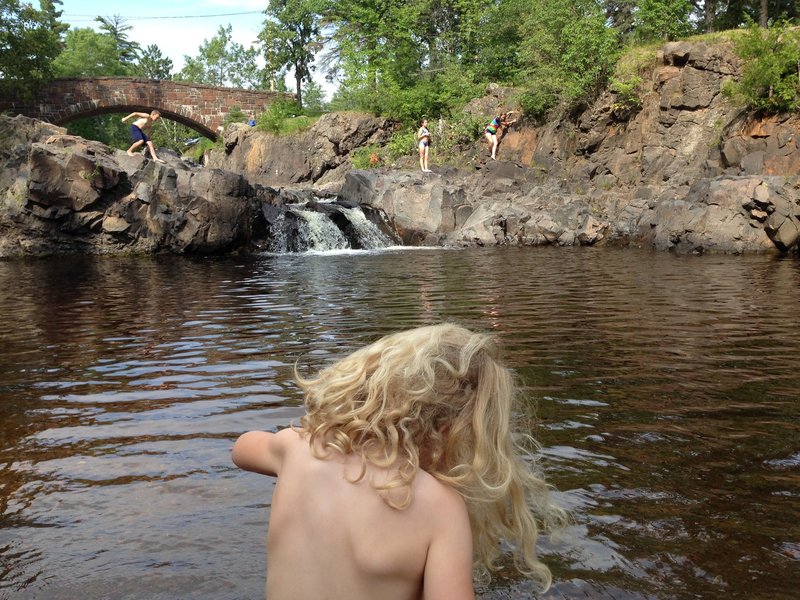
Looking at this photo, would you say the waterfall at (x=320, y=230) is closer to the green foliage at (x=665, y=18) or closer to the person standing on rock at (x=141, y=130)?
the person standing on rock at (x=141, y=130)

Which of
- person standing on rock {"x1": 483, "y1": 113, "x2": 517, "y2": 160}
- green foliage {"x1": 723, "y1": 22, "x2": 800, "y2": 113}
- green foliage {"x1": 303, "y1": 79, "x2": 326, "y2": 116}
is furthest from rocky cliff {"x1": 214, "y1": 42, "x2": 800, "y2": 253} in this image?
green foliage {"x1": 303, "y1": 79, "x2": 326, "y2": 116}

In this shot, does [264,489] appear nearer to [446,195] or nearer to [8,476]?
[8,476]

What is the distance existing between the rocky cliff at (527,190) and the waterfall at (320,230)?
0.53 ft

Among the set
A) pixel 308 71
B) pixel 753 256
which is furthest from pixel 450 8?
pixel 753 256

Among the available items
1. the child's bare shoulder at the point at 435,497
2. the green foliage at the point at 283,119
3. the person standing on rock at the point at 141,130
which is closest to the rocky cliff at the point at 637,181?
the person standing on rock at the point at 141,130

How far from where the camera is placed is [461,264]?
19.2 m

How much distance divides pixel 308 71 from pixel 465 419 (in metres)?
61.2

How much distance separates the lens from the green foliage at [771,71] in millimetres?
24125

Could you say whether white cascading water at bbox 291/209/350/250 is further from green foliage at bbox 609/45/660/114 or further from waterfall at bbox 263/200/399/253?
green foliage at bbox 609/45/660/114

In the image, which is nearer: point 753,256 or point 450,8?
point 753,256

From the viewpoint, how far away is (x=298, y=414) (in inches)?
221

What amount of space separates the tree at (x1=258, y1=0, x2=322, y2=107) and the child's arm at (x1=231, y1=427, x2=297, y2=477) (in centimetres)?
5556

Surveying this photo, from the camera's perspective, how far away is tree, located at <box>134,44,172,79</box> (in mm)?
99125

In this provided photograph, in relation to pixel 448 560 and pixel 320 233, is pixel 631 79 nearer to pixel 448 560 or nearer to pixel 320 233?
pixel 320 233
